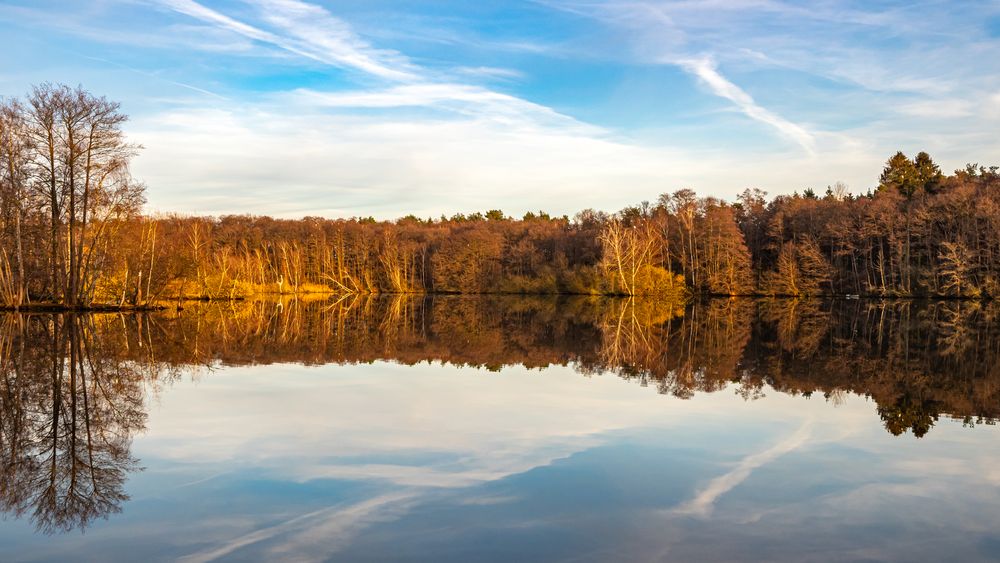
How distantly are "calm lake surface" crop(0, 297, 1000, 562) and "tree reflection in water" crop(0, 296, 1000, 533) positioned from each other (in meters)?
0.10

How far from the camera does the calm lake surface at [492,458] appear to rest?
6.36 meters

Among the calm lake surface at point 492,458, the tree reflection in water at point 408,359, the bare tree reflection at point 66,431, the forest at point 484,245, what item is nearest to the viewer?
the calm lake surface at point 492,458

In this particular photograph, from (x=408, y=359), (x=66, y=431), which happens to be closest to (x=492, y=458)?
(x=66, y=431)

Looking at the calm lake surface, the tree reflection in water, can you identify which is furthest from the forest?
the calm lake surface

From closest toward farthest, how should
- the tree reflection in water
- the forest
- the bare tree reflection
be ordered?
the bare tree reflection → the tree reflection in water → the forest

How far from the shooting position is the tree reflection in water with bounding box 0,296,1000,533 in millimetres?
8914

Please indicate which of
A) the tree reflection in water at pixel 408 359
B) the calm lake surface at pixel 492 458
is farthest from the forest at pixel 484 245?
the calm lake surface at pixel 492 458

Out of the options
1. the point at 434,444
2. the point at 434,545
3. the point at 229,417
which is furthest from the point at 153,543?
the point at 229,417

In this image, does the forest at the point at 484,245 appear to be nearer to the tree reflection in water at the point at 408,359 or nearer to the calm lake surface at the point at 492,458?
the tree reflection in water at the point at 408,359

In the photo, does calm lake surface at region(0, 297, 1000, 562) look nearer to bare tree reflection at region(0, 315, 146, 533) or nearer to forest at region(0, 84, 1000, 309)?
bare tree reflection at region(0, 315, 146, 533)

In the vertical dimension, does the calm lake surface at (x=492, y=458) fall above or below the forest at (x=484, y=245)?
below

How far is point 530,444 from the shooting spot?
10.1 meters

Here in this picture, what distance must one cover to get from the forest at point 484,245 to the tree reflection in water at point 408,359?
17.9 feet

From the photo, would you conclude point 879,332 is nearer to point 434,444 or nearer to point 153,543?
point 434,444
